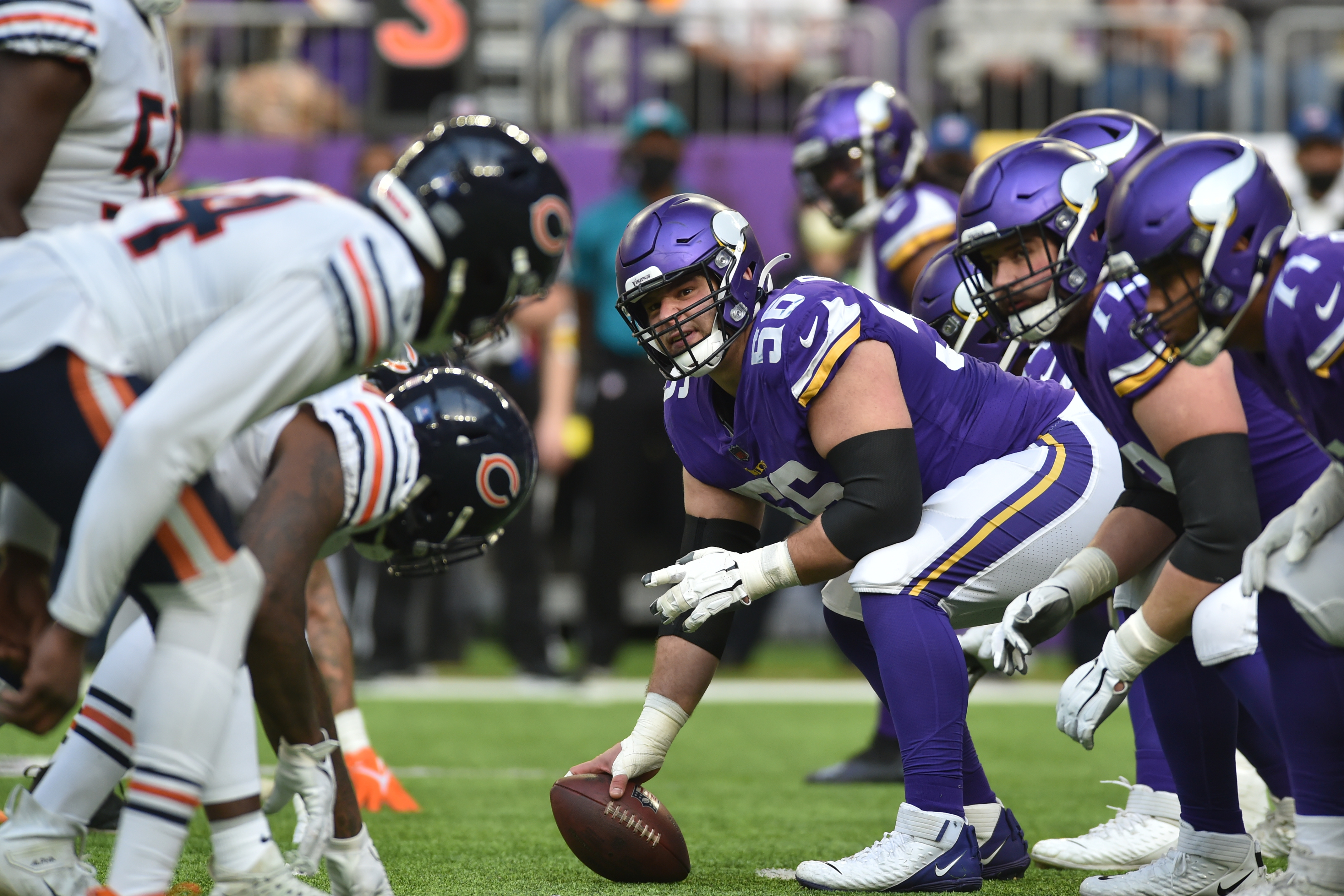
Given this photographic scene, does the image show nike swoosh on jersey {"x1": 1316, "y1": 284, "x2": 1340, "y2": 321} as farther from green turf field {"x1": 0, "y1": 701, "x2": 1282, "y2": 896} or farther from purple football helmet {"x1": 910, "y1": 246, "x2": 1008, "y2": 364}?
purple football helmet {"x1": 910, "y1": 246, "x2": 1008, "y2": 364}

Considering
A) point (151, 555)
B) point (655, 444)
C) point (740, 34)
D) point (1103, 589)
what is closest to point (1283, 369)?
point (1103, 589)

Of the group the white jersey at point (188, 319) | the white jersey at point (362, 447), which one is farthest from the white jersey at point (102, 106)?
the white jersey at point (362, 447)

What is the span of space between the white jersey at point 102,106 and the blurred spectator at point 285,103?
5812mm

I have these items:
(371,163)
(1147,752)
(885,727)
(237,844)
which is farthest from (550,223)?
(371,163)

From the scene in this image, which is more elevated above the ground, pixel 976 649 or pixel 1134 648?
pixel 1134 648

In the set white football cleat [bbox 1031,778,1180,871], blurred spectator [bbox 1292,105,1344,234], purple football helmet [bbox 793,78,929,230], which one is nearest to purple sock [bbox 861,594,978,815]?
white football cleat [bbox 1031,778,1180,871]

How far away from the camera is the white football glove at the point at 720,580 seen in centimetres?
316

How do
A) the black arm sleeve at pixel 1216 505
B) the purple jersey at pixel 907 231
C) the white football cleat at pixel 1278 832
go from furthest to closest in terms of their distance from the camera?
the purple jersey at pixel 907 231 → the white football cleat at pixel 1278 832 → the black arm sleeve at pixel 1216 505

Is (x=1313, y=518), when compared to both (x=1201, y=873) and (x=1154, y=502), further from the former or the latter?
(x=1201, y=873)

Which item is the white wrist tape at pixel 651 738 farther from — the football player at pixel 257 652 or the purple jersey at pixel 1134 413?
the purple jersey at pixel 1134 413

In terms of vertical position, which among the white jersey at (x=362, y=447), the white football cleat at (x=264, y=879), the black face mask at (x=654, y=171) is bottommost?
the white football cleat at (x=264, y=879)

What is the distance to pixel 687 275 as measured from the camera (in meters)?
3.37

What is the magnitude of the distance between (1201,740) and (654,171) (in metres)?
4.35

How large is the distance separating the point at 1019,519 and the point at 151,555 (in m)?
1.91
